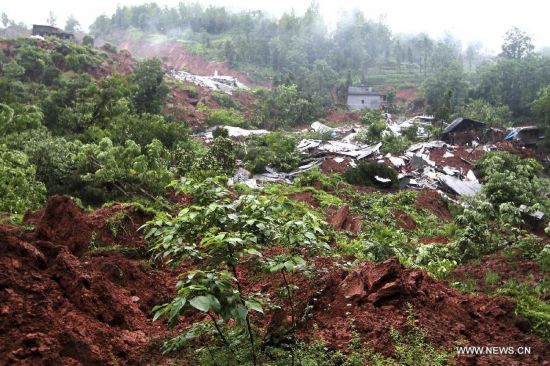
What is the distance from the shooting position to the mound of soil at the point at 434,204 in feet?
50.4

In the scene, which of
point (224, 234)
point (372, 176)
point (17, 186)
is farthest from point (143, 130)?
point (224, 234)

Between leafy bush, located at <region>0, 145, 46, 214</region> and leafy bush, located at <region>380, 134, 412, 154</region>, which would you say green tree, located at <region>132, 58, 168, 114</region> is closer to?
leafy bush, located at <region>380, 134, 412, 154</region>

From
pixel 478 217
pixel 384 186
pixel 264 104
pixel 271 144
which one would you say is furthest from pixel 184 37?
pixel 478 217

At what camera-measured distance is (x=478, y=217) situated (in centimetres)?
962

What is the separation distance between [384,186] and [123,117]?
10.5m

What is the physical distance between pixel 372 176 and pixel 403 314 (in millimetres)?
13947

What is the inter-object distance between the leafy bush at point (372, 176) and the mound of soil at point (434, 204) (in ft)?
4.96

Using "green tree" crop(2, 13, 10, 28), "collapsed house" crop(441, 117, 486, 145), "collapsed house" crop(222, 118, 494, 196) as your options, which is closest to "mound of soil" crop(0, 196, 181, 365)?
"collapsed house" crop(222, 118, 494, 196)

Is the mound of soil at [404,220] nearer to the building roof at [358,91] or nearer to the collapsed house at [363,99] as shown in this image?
the collapsed house at [363,99]

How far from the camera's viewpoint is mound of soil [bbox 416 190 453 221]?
15347 mm

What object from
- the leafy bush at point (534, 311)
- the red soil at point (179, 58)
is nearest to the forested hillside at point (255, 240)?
the leafy bush at point (534, 311)

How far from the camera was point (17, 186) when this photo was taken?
977 cm

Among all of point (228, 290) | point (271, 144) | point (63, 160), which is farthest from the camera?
point (271, 144)

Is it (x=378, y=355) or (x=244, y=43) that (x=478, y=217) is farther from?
(x=244, y=43)
